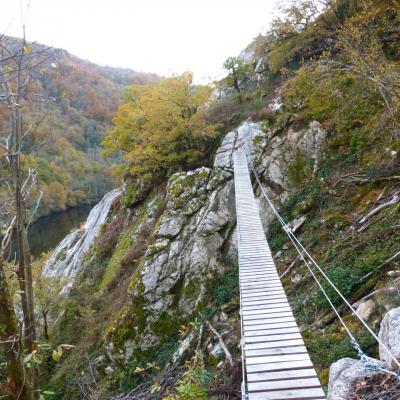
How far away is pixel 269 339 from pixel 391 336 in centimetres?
147

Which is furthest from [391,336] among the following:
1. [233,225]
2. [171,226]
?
[171,226]

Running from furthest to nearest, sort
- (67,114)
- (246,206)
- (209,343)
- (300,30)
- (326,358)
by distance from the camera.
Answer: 1. (67,114)
2. (300,30)
3. (246,206)
4. (209,343)
5. (326,358)

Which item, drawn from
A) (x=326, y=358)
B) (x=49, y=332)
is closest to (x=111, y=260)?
(x=49, y=332)

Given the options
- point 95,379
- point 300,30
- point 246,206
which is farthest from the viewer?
point 300,30

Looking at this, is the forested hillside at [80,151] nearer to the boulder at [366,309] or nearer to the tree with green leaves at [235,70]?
the tree with green leaves at [235,70]

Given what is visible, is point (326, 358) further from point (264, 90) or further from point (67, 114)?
point (67, 114)

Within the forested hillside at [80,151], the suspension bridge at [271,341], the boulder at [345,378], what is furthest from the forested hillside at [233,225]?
the forested hillside at [80,151]

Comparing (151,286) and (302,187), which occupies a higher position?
(302,187)

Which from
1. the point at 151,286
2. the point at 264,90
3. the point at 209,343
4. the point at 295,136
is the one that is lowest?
the point at 209,343

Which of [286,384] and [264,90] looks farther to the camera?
[264,90]

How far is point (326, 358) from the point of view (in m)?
5.64

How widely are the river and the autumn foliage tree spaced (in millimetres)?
26525

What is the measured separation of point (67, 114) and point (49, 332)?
8371 cm

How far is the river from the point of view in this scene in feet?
139
